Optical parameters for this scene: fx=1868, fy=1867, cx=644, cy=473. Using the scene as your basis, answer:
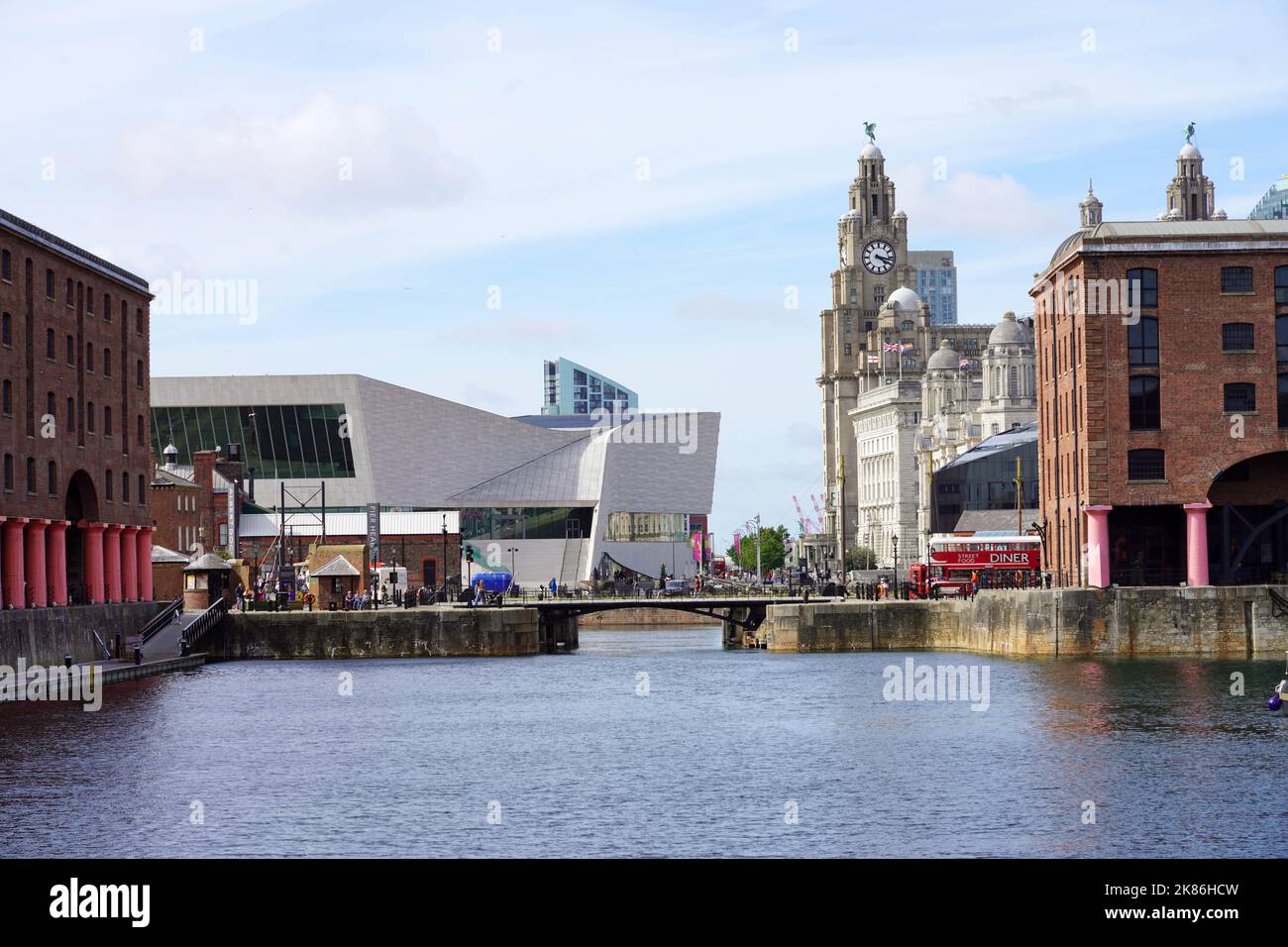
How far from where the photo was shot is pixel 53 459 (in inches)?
3504

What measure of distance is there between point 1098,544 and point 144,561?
52.3 metres

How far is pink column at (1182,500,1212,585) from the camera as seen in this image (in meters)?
89.8

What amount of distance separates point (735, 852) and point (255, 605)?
277 ft

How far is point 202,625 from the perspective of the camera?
349 ft

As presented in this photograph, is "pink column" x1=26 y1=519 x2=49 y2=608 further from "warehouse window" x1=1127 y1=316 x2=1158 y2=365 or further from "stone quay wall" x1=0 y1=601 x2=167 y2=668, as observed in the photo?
"warehouse window" x1=1127 y1=316 x2=1158 y2=365

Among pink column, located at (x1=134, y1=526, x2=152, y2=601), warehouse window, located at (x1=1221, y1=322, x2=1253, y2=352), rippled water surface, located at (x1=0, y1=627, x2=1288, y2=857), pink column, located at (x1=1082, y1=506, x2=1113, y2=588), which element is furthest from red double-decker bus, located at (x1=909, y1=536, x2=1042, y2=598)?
pink column, located at (x1=134, y1=526, x2=152, y2=601)

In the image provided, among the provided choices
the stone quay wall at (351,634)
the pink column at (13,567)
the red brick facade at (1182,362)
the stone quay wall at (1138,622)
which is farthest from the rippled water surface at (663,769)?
the stone quay wall at (351,634)

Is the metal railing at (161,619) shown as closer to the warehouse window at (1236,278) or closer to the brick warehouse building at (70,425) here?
the brick warehouse building at (70,425)

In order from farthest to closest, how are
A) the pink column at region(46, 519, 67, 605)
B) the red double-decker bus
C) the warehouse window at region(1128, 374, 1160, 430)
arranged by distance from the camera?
1. the red double-decker bus
2. the warehouse window at region(1128, 374, 1160, 430)
3. the pink column at region(46, 519, 67, 605)

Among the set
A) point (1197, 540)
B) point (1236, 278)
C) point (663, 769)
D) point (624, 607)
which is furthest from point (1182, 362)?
point (624, 607)

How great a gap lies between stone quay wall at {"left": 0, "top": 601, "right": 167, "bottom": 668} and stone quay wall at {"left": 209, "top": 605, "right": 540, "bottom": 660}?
872cm
